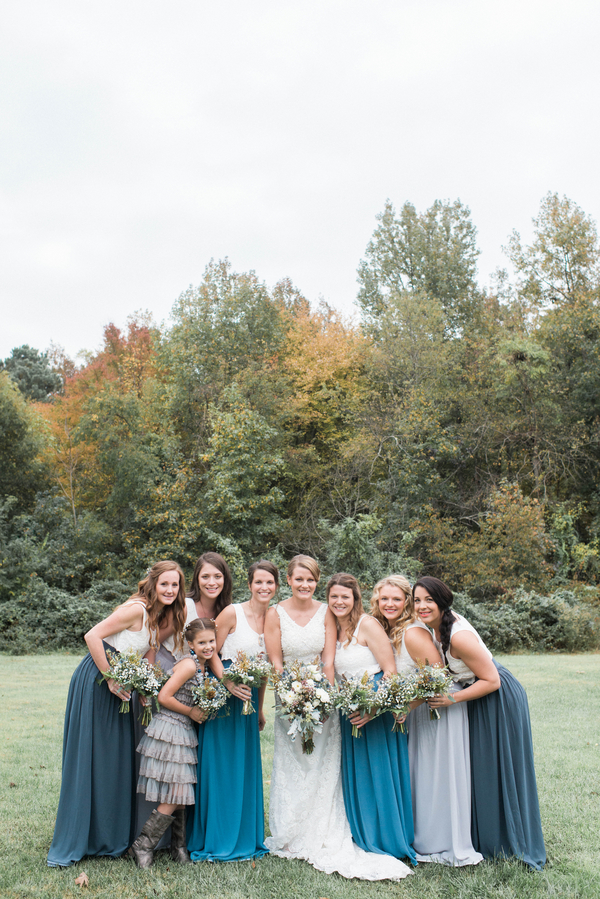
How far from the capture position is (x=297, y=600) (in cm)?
545

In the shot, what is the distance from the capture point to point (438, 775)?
5.00m

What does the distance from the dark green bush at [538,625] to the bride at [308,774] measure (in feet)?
47.2

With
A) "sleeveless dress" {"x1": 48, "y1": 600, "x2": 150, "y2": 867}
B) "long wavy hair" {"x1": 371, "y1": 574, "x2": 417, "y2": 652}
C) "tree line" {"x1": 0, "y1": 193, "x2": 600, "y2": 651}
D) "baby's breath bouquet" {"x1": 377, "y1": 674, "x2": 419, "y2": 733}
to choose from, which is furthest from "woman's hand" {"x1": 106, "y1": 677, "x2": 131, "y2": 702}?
"tree line" {"x1": 0, "y1": 193, "x2": 600, "y2": 651}

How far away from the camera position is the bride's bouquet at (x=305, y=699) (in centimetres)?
484

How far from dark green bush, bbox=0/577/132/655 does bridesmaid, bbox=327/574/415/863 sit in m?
14.4

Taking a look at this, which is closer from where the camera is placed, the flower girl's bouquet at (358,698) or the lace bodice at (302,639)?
the flower girl's bouquet at (358,698)

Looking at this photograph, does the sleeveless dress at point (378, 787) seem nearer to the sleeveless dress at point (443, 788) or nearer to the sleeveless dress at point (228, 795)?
the sleeveless dress at point (443, 788)

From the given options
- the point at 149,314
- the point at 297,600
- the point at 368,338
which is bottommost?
the point at 297,600

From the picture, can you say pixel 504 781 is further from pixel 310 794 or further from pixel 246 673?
pixel 246 673

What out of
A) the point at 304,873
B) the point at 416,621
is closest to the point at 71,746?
the point at 304,873

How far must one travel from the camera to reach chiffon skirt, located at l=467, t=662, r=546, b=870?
4859 mm

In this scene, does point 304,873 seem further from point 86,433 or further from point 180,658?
point 86,433

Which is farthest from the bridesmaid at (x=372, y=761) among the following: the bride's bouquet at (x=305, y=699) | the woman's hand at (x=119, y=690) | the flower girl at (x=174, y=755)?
the woman's hand at (x=119, y=690)

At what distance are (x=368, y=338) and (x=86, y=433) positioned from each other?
11694mm
